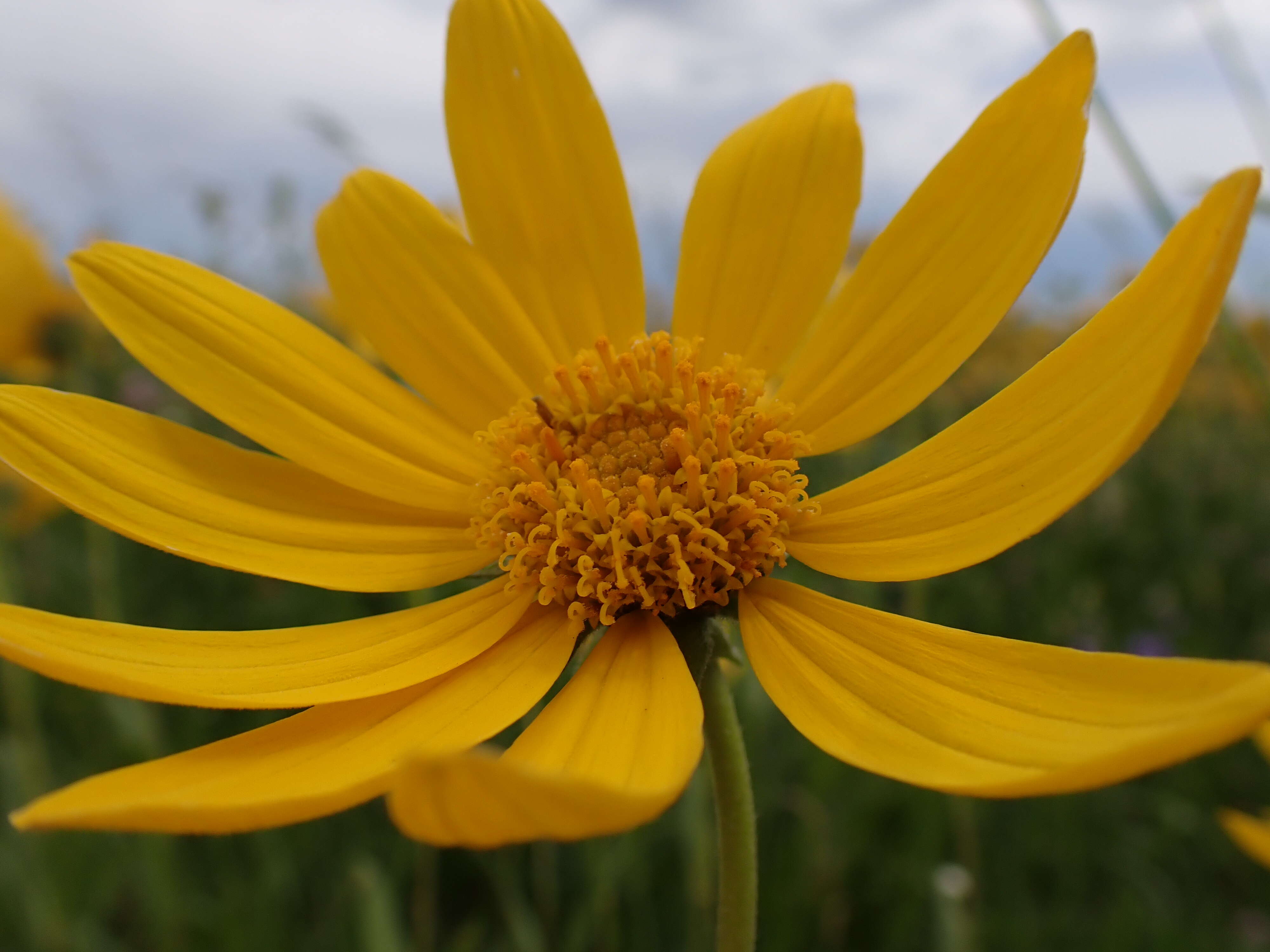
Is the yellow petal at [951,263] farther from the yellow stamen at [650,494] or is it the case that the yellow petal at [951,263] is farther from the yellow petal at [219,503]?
the yellow petal at [219,503]

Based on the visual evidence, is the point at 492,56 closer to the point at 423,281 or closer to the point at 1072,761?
the point at 423,281

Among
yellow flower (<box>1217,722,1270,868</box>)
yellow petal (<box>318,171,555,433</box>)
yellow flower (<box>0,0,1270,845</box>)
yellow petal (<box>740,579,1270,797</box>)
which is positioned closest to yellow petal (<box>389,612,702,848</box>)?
yellow flower (<box>0,0,1270,845</box>)

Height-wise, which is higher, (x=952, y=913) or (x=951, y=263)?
(x=951, y=263)

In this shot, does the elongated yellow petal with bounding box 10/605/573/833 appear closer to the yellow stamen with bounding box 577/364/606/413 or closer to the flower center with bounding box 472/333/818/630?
the flower center with bounding box 472/333/818/630

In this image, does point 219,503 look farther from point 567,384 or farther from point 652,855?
point 652,855

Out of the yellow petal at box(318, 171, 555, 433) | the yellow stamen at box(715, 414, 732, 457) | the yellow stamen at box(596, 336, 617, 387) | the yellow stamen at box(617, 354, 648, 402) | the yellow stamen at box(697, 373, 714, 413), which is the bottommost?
the yellow stamen at box(715, 414, 732, 457)

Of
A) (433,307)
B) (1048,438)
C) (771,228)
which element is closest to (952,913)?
(1048,438)

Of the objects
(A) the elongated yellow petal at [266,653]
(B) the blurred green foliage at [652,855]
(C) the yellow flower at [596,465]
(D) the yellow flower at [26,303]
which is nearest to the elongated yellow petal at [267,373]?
(C) the yellow flower at [596,465]
